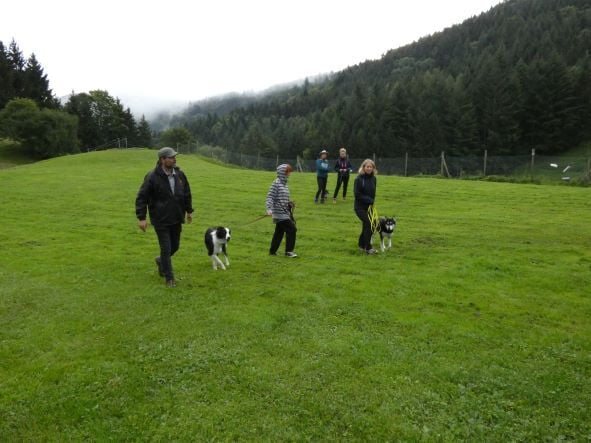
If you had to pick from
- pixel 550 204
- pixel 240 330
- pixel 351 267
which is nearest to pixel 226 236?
pixel 351 267

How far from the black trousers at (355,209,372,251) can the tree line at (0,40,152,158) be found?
5051cm

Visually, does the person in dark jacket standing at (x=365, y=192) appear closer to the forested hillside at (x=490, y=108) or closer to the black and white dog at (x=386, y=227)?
the black and white dog at (x=386, y=227)

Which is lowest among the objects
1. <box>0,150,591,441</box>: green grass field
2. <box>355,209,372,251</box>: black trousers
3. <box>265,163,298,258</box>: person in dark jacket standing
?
<box>0,150,591,441</box>: green grass field

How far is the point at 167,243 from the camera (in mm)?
7980

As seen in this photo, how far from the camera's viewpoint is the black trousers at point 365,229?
1073cm

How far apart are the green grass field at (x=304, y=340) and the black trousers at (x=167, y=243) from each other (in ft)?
1.51

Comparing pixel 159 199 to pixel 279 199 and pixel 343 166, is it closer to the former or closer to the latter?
pixel 279 199

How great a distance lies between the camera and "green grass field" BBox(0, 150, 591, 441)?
14.2 ft

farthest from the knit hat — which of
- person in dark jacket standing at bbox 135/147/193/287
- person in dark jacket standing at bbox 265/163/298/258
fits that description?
person in dark jacket standing at bbox 265/163/298/258

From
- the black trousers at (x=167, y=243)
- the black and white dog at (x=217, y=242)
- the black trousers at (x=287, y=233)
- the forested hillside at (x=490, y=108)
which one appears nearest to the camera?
the black trousers at (x=167, y=243)

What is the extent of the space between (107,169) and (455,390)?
34.0 meters

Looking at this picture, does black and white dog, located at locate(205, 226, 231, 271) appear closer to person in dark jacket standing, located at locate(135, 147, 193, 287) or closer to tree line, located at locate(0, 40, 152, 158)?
person in dark jacket standing, located at locate(135, 147, 193, 287)

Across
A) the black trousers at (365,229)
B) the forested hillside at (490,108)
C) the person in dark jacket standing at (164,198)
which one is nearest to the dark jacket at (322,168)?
the black trousers at (365,229)

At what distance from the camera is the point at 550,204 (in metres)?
17.1
